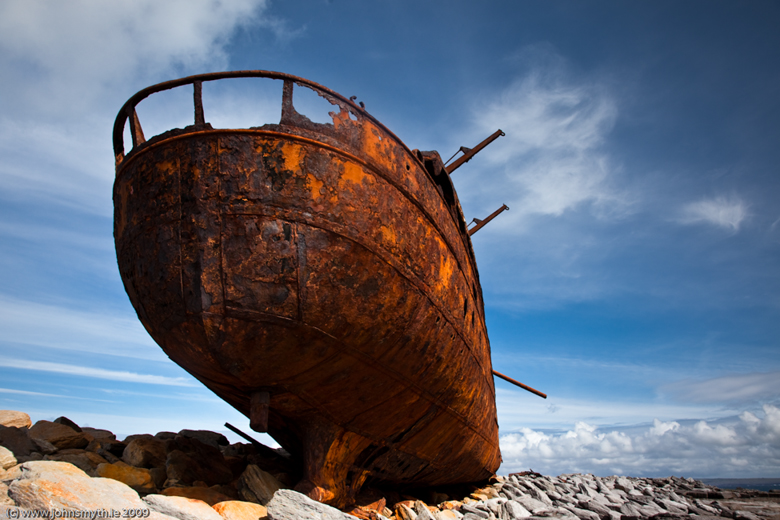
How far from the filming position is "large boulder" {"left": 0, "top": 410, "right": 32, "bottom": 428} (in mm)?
4968

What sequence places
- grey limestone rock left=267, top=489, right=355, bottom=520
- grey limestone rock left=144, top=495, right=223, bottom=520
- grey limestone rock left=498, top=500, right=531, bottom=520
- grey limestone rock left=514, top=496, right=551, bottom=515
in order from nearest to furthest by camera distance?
grey limestone rock left=144, top=495, right=223, bottom=520
grey limestone rock left=267, top=489, right=355, bottom=520
grey limestone rock left=498, top=500, right=531, bottom=520
grey limestone rock left=514, top=496, right=551, bottom=515

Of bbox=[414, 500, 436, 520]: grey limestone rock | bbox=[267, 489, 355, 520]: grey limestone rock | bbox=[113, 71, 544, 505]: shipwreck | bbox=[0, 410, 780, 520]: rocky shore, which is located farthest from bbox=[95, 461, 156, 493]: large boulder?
bbox=[414, 500, 436, 520]: grey limestone rock

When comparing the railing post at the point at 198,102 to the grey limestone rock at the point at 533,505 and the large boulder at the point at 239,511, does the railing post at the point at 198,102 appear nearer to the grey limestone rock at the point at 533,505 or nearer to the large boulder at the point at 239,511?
the large boulder at the point at 239,511

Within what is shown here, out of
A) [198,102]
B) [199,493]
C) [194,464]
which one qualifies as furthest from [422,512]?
[198,102]

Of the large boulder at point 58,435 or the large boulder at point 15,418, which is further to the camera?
the large boulder at point 15,418

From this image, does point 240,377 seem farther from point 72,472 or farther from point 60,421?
point 60,421

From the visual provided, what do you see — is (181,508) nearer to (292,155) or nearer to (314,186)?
(314,186)

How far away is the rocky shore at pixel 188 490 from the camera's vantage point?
2.45 m

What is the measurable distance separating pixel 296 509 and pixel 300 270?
152cm

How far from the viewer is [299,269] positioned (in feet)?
10.0

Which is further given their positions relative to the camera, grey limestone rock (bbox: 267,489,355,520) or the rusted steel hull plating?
the rusted steel hull plating

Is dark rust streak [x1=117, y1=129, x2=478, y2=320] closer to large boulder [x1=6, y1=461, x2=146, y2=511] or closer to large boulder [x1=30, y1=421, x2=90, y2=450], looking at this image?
large boulder [x1=6, y1=461, x2=146, y2=511]

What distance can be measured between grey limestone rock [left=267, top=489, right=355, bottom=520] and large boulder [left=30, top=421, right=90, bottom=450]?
2.73m

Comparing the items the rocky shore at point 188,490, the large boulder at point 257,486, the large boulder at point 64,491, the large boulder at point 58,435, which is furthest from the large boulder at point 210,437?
the large boulder at point 64,491
